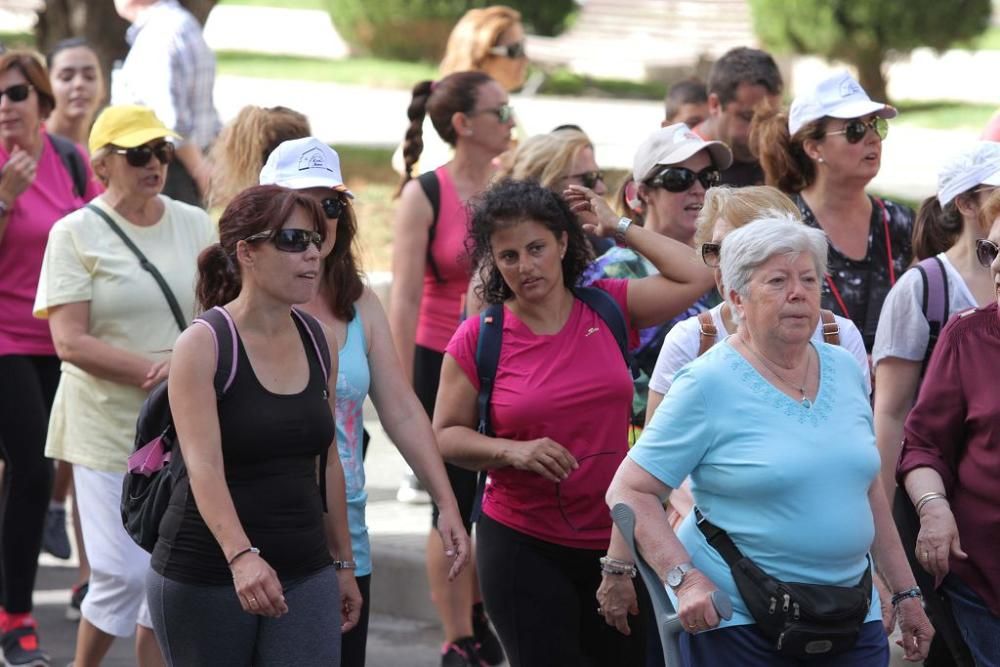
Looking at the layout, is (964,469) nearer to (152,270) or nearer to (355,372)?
(355,372)

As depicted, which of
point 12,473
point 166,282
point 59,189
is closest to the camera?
point 166,282

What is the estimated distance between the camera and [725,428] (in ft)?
13.2

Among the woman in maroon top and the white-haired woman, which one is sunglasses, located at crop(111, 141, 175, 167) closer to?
the white-haired woman

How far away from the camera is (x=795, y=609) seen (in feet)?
13.0

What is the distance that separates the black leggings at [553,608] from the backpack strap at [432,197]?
6.89 ft

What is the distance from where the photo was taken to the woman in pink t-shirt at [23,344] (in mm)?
6840

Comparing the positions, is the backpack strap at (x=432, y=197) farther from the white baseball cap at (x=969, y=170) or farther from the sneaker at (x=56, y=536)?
the sneaker at (x=56, y=536)

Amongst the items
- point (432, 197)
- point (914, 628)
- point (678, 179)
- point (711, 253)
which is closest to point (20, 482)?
point (432, 197)

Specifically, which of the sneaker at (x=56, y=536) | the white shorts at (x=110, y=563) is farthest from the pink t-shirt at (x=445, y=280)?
the sneaker at (x=56, y=536)

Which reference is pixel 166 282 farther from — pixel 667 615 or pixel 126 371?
pixel 667 615

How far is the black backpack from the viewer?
4.36 m

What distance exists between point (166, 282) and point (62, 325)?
391 mm

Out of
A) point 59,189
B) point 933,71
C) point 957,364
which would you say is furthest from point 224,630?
point 933,71

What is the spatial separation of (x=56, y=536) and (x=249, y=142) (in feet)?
10.5
